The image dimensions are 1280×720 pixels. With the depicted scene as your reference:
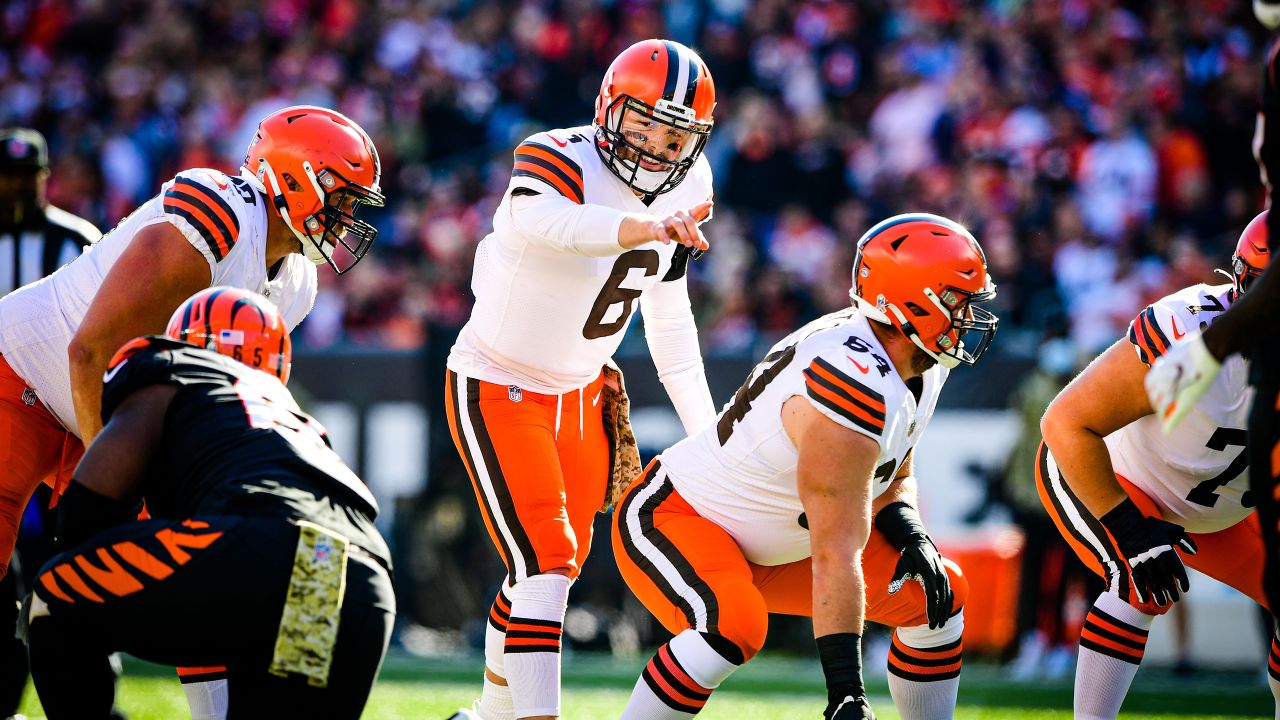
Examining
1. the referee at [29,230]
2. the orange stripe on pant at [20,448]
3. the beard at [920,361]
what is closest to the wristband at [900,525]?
the beard at [920,361]

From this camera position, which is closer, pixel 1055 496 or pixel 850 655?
pixel 850 655

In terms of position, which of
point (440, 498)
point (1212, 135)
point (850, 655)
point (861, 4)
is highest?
point (861, 4)

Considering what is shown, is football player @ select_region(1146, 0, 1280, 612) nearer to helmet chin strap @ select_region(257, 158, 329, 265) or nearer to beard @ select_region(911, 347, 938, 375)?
beard @ select_region(911, 347, 938, 375)

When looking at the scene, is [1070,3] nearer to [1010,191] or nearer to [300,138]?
[1010,191]

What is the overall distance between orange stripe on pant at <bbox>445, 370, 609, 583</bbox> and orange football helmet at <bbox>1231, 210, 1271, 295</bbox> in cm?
200

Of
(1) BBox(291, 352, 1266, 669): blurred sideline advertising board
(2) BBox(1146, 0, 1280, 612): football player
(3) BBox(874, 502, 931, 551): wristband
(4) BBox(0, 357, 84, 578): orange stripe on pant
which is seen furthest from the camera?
(1) BBox(291, 352, 1266, 669): blurred sideline advertising board

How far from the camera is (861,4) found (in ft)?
41.0

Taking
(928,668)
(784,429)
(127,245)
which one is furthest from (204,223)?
(928,668)

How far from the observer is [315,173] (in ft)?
14.2

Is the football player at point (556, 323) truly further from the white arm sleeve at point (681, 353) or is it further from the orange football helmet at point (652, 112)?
the white arm sleeve at point (681, 353)

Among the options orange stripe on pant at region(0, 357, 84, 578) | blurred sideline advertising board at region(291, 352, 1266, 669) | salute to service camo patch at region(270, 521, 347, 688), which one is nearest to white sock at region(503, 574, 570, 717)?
salute to service camo patch at region(270, 521, 347, 688)

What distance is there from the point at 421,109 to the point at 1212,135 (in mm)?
6497

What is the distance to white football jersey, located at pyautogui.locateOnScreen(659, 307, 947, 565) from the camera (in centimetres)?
369

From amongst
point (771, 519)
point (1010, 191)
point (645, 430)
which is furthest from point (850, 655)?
point (1010, 191)
